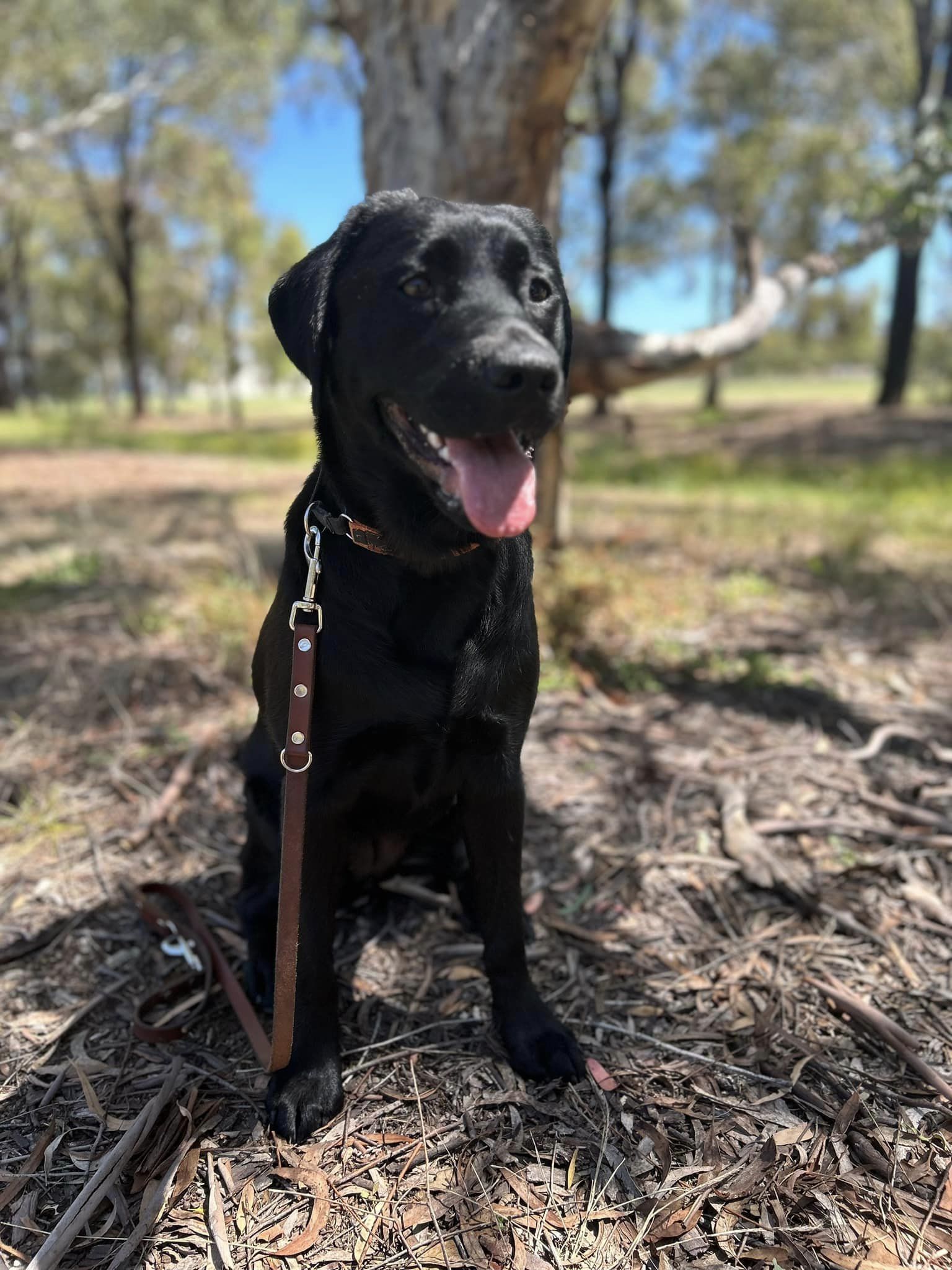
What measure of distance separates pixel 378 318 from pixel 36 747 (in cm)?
239

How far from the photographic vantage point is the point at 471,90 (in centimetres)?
382

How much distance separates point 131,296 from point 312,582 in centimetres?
2268

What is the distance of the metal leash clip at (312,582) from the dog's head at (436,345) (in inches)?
7.1

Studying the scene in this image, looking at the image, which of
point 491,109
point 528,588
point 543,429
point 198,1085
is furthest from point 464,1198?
point 491,109

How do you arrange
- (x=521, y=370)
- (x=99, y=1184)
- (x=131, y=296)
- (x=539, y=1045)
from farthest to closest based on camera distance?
1. (x=131, y=296)
2. (x=539, y=1045)
3. (x=99, y=1184)
4. (x=521, y=370)

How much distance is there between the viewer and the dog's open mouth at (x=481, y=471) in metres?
1.59

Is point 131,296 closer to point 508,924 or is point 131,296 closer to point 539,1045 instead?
point 508,924

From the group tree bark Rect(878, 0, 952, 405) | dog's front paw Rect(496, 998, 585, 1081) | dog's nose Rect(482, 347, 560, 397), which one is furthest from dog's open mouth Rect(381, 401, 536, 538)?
tree bark Rect(878, 0, 952, 405)

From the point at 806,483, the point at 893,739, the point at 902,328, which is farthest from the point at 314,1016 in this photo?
the point at 902,328

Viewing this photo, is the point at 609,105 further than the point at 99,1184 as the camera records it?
A: Yes

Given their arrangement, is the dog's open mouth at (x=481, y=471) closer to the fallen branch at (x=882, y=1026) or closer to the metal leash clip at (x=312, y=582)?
the metal leash clip at (x=312, y=582)

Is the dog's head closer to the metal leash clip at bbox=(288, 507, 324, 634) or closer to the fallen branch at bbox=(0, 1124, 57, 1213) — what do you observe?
the metal leash clip at bbox=(288, 507, 324, 634)

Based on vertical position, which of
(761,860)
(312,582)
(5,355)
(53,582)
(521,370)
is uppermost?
(5,355)

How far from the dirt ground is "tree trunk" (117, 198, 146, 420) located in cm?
1951
